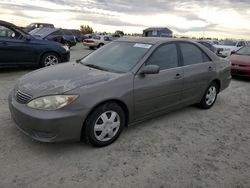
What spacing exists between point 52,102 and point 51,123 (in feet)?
0.85

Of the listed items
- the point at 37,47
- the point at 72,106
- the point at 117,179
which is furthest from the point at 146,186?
the point at 37,47

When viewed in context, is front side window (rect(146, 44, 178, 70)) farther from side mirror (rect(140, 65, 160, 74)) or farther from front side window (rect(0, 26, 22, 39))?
front side window (rect(0, 26, 22, 39))

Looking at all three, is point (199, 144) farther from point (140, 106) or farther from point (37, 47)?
point (37, 47)

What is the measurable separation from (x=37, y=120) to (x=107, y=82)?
101cm

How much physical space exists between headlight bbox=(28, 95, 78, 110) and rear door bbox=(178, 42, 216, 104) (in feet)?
7.56

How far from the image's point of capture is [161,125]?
4227 millimetres

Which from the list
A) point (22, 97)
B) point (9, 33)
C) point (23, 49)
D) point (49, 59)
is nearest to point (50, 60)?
point (49, 59)

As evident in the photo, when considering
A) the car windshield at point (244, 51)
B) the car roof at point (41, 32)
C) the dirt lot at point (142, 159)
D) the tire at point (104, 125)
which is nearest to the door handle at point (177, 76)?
the dirt lot at point (142, 159)

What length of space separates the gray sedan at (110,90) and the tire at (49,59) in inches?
164

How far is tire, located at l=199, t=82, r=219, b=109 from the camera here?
5117mm

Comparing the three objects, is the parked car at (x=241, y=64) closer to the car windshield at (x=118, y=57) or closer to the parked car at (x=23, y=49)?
the car windshield at (x=118, y=57)

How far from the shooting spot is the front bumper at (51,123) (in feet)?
9.43

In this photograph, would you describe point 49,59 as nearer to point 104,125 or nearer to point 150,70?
point 150,70

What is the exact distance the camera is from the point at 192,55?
15.5ft
